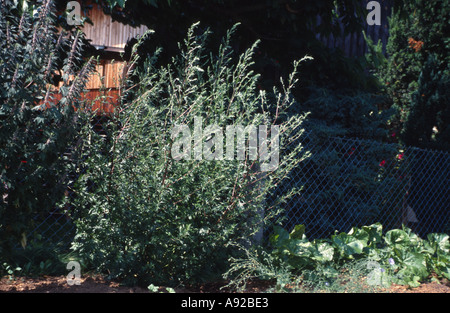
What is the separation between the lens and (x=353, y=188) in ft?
16.4

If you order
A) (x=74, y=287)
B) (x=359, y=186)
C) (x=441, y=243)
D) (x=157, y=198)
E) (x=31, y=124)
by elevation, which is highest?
(x=31, y=124)

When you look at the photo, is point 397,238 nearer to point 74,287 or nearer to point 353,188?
point 353,188

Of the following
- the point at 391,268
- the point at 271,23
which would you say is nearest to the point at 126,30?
the point at 271,23

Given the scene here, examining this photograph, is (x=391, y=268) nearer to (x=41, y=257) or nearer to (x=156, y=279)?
(x=156, y=279)

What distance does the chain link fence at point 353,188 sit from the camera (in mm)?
4641

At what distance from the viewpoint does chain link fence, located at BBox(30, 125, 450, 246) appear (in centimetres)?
464

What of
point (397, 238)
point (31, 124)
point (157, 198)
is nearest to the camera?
point (31, 124)

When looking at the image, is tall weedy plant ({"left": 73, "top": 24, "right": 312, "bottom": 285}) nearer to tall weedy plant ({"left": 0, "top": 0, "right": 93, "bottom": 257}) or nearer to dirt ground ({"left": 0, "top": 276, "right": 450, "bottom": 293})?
dirt ground ({"left": 0, "top": 276, "right": 450, "bottom": 293})

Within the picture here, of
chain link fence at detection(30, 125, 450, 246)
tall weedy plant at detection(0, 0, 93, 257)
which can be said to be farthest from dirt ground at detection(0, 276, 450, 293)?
chain link fence at detection(30, 125, 450, 246)

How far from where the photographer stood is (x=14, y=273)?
3.26 m

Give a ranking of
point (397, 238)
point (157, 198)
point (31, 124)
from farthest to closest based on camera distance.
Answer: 1. point (397, 238)
2. point (157, 198)
3. point (31, 124)

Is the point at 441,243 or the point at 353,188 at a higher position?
the point at 353,188

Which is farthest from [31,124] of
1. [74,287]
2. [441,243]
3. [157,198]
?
[441,243]
